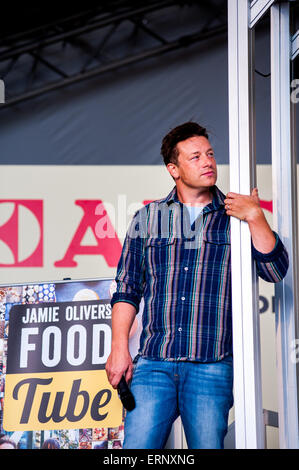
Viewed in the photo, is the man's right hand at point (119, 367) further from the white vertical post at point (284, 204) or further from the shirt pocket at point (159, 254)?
the white vertical post at point (284, 204)

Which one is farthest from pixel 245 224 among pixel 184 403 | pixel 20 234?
pixel 20 234

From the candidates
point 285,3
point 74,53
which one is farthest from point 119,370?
point 74,53

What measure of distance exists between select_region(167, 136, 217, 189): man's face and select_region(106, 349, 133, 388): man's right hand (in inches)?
20.6

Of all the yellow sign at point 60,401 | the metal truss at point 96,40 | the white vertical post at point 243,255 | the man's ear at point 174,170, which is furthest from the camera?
the metal truss at point 96,40

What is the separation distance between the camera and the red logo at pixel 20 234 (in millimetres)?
3539

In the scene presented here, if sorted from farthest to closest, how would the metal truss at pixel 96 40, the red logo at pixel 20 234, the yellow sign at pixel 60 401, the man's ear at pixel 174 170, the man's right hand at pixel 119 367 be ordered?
the metal truss at pixel 96 40 < the red logo at pixel 20 234 < the yellow sign at pixel 60 401 < the man's ear at pixel 174 170 < the man's right hand at pixel 119 367

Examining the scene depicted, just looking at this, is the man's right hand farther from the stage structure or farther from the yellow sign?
the yellow sign

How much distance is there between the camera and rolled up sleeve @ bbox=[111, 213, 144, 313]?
67.7 inches

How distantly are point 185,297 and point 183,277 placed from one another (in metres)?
0.06

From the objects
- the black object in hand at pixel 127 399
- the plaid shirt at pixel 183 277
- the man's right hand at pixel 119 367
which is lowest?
the black object in hand at pixel 127 399

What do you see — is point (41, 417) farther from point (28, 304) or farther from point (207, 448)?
point (207, 448)

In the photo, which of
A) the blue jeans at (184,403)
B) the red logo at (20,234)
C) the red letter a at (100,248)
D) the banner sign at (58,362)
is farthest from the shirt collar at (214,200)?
the red logo at (20,234)

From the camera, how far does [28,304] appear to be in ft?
7.67

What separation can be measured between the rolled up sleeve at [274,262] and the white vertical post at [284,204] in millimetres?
161
